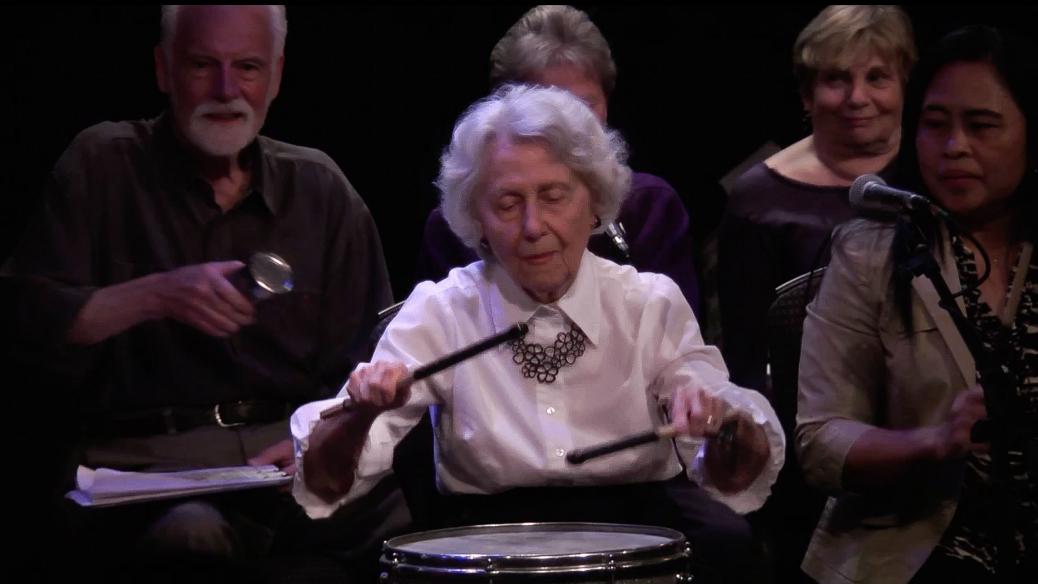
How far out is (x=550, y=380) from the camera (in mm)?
2822

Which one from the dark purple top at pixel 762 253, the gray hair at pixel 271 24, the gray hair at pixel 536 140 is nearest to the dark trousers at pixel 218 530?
the gray hair at pixel 536 140

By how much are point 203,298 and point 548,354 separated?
81 cm

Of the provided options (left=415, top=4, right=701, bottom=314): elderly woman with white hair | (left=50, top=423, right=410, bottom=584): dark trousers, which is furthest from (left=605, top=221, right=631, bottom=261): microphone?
(left=50, top=423, right=410, bottom=584): dark trousers

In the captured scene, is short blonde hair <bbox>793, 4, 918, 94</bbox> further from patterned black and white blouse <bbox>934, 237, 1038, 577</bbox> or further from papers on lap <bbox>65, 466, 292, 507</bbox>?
papers on lap <bbox>65, 466, 292, 507</bbox>

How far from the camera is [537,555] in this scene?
7.36 feet

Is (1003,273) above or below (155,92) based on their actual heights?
below

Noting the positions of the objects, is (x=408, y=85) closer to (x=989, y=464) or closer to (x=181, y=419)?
(x=181, y=419)

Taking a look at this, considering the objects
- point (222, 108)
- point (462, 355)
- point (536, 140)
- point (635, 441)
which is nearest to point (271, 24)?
point (222, 108)

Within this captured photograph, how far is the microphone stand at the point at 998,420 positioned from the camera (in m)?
2.34

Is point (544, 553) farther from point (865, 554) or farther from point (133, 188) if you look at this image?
point (133, 188)

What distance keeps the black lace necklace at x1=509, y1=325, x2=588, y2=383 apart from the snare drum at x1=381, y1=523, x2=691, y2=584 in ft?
1.13

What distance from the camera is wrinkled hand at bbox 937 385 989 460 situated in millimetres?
2432

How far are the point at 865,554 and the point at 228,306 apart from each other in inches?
57.3

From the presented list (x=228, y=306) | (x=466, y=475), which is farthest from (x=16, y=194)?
(x=466, y=475)
